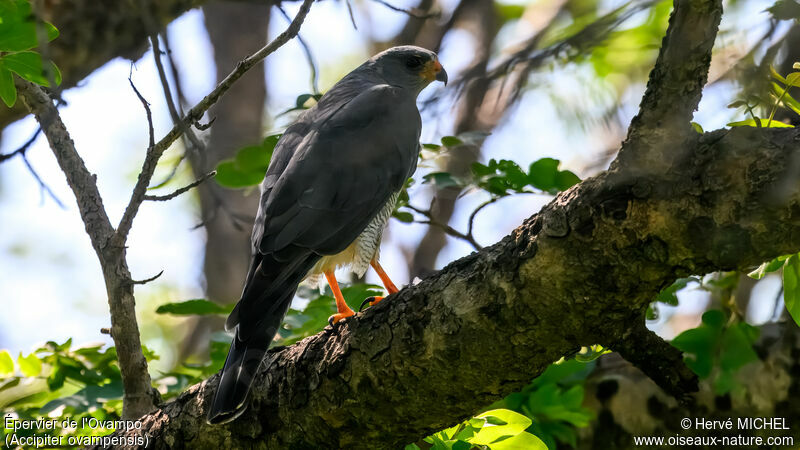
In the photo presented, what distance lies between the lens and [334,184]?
125 inches

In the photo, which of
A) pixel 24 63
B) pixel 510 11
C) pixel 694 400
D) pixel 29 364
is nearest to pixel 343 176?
pixel 24 63

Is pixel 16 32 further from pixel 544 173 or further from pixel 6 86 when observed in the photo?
pixel 544 173

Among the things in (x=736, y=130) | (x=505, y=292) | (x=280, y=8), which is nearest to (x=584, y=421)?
(x=505, y=292)

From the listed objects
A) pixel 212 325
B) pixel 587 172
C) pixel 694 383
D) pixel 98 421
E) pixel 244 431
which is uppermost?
pixel 212 325

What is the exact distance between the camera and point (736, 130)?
59.6 inches

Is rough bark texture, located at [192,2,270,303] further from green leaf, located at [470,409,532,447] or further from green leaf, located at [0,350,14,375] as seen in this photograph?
green leaf, located at [470,409,532,447]

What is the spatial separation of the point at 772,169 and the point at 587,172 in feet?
7.73

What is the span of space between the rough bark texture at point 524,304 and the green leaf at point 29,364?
0.90 m

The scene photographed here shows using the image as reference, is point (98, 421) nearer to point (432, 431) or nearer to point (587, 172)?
point (432, 431)

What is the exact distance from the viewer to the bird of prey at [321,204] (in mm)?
2527

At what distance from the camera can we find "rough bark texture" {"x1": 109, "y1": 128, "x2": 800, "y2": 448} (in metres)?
1.50

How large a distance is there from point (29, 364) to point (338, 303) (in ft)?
4.39

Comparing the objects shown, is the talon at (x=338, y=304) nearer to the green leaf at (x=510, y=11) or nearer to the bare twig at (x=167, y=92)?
the bare twig at (x=167, y=92)

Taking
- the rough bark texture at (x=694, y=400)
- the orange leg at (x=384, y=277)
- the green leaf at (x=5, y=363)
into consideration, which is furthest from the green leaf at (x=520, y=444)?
the green leaf at (x=5, y=363)
